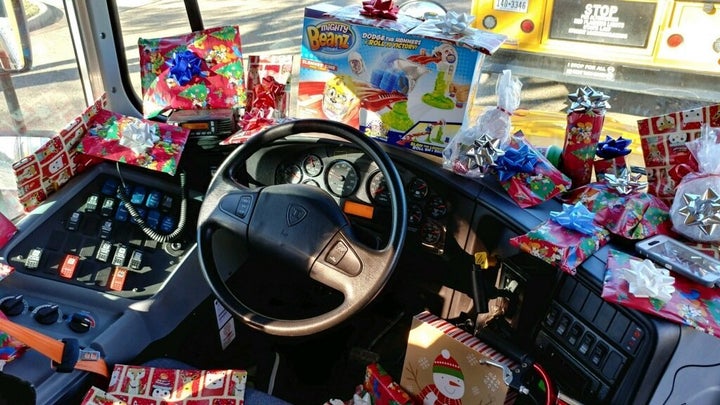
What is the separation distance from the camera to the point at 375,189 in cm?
176

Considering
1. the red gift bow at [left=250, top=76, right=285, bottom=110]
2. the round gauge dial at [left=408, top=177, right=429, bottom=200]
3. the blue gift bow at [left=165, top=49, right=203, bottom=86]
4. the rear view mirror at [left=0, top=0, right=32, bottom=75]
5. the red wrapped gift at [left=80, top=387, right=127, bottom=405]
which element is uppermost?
the rear view mirror at [left=0, top=0, right=32, bottom=75]

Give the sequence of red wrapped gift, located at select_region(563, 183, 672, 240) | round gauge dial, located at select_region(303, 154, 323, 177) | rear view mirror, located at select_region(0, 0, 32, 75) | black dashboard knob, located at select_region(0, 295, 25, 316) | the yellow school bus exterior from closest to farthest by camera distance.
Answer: red wrapped gift, located at select_region(563, 183, 672, 240) → black dashboard knob, located at select_region(0, 295, 25, 316) → rear view mirror, located at select_region(0, 0, 32, 75) → round gauge dial, located at select_region(303, 154, 323, 177) → the yellow school bus exterior

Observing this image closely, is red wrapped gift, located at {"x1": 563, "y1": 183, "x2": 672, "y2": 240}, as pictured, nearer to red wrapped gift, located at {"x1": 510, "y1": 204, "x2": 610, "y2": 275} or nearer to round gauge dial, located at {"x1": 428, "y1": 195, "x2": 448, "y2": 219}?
red wrapped gift, located at {"x1": 510, "y1": 204, "x2": 610, "y2": 275}

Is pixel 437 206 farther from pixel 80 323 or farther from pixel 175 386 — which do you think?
pixel 80 323

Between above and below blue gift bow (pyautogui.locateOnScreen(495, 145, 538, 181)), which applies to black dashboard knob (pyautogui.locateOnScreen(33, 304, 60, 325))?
below

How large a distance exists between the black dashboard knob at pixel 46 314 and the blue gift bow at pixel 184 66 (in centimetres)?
82

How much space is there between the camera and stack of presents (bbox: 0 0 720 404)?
1.39m

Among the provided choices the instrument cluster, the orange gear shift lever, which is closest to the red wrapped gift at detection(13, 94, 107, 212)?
the orange gear shift lever

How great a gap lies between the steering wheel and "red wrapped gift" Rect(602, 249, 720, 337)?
18.9 inches

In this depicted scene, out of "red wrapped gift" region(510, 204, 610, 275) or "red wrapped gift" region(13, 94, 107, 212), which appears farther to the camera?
"red wrapped gift" region(13, 94, 107, 212)

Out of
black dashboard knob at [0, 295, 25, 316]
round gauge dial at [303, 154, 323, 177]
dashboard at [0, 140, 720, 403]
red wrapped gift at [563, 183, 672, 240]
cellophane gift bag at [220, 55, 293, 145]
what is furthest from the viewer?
cellophane gift bag at [220, 55, 293, 145]

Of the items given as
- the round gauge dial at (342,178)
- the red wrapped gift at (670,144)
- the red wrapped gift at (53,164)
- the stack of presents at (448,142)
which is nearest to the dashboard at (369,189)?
the round gauge dial at (342,178)

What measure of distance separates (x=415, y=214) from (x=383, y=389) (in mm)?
511

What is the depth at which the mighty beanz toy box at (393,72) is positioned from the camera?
5.43 ft
